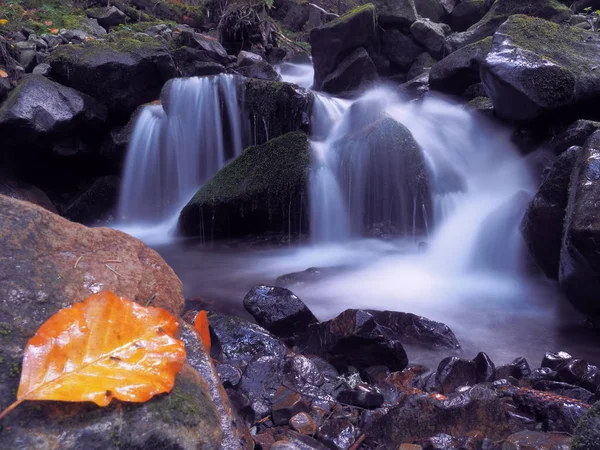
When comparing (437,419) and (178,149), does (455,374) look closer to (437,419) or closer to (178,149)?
(437,419)

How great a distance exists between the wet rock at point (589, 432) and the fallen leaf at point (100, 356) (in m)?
1.42

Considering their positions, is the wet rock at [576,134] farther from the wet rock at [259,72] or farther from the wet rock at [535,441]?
the wet rock at [259,72]

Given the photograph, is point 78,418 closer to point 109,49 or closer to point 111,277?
point 111,277

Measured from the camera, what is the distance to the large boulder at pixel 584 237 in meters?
4.00

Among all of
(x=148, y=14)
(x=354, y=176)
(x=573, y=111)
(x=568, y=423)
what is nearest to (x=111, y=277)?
(x=568, y=423)

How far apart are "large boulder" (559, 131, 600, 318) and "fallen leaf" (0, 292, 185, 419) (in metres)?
3.76

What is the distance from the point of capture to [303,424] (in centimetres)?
238

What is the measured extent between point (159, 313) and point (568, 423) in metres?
2.13

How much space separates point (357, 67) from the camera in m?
12.0

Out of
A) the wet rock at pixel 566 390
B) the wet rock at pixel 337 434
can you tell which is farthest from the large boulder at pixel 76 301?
the wet rock at pixel 566 390

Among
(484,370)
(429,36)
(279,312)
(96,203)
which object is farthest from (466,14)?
(484,370)

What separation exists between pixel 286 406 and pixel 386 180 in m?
5.59

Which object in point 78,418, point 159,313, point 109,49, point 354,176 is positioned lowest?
point 78,418

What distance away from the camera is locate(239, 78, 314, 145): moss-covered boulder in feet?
29.0
